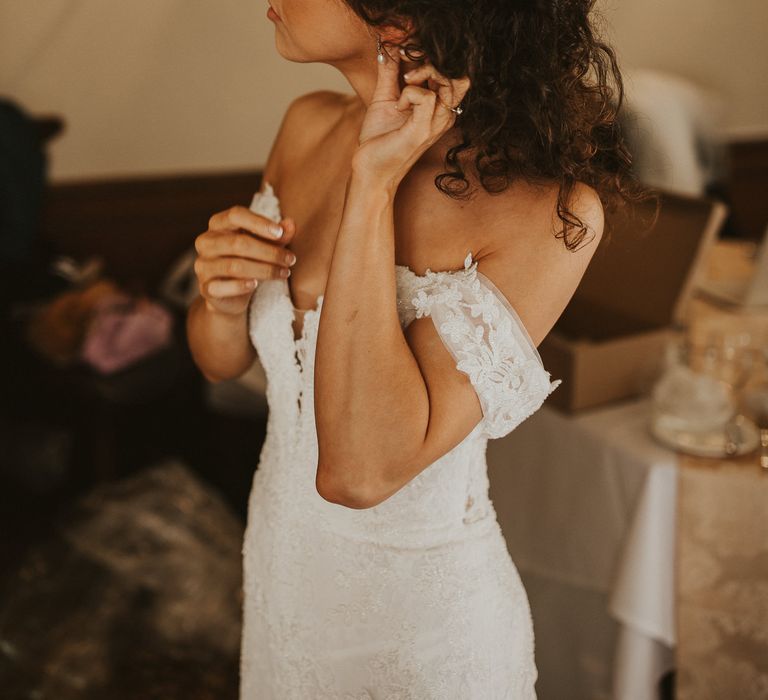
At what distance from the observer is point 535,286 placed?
42.8 inches

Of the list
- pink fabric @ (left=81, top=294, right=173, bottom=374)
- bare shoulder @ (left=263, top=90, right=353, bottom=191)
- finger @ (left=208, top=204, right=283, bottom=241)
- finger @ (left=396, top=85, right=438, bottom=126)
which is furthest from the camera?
pink fabric @ (left=81, top=294, right=173, bottom=374)

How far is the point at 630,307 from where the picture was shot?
236cm

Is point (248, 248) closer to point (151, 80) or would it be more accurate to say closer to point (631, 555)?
point (631, 555)

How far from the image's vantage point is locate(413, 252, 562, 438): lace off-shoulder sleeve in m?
1.06

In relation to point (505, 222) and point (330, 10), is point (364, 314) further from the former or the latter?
point (330, 10)

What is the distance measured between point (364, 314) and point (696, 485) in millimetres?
1124

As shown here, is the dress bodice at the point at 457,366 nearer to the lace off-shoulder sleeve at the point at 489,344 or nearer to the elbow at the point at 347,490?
the lace off-shoulder sleeve at the point at 489,344

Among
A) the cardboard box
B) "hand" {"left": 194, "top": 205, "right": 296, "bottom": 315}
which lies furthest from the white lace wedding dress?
the cardboard box

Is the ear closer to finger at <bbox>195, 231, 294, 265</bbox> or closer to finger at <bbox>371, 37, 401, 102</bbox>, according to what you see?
finger at <bbox>371, 37, 401, 102</bbox>

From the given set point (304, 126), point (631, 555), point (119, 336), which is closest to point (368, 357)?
point (304, 126)

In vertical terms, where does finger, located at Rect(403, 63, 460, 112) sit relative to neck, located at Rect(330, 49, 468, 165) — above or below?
above

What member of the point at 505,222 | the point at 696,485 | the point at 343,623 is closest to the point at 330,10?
the point at 505,222

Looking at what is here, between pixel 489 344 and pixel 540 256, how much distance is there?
0.42ft

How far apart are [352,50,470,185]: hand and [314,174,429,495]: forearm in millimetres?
30
